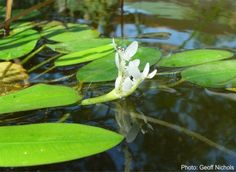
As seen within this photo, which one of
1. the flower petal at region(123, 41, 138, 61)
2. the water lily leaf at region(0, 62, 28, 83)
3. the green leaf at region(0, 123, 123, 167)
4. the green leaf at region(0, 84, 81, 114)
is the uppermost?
the flower petal at region(123, 41, 138, 61)

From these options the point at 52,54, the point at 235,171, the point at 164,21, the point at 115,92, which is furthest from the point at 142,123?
the point at 164,21

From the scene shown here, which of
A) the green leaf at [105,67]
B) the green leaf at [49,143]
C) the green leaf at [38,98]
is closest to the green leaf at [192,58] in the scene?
the green leaf at [105,67]

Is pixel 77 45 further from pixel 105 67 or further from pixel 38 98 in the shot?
pixel 38 98

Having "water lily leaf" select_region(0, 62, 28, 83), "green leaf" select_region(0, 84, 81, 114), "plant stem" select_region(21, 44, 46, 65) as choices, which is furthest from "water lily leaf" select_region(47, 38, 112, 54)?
"green leaf" select_region(0, 84, 81, 114)

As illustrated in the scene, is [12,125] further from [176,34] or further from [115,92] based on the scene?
[176,34]

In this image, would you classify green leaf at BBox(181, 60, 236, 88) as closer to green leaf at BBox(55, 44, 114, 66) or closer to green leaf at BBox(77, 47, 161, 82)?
green leaf at BBox(77, 47, 161, 82)

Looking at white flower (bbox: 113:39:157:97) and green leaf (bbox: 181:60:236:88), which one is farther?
green leaf (bbox: 181:60:236:88)

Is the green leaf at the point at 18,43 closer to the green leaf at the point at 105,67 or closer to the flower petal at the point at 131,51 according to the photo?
the green leaf at the point at 105,67
